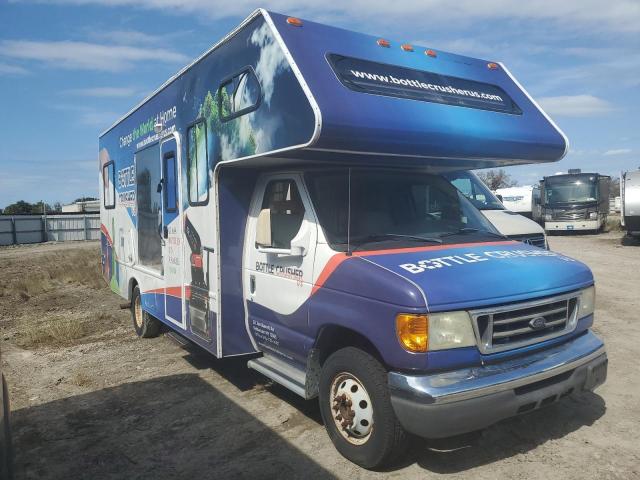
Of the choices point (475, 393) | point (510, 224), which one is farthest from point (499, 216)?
point (475, 393)

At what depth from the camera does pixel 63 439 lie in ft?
14.8

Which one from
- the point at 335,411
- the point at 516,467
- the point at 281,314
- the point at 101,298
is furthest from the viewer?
the point at 101,298

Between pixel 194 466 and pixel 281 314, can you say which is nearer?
pixel 194 466

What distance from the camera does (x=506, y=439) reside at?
13.4 feet

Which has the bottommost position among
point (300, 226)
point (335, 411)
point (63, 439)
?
point (63, 439)

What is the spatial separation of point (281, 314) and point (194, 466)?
1.32m

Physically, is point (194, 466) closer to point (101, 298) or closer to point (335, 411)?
point (335, 411)

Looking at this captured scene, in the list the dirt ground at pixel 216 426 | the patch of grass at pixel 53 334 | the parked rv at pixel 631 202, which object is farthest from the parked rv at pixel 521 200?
Result: the patch of grass at pixel 53 334

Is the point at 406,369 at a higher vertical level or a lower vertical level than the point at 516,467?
higher

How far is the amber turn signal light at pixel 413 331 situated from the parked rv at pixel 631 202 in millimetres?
18162

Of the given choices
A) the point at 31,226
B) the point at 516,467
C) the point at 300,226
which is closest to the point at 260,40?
the point at 300,226

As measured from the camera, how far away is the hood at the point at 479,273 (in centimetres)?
337

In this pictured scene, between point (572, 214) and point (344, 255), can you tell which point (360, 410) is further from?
point (572, 214)

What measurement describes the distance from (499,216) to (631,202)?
12.6 m
